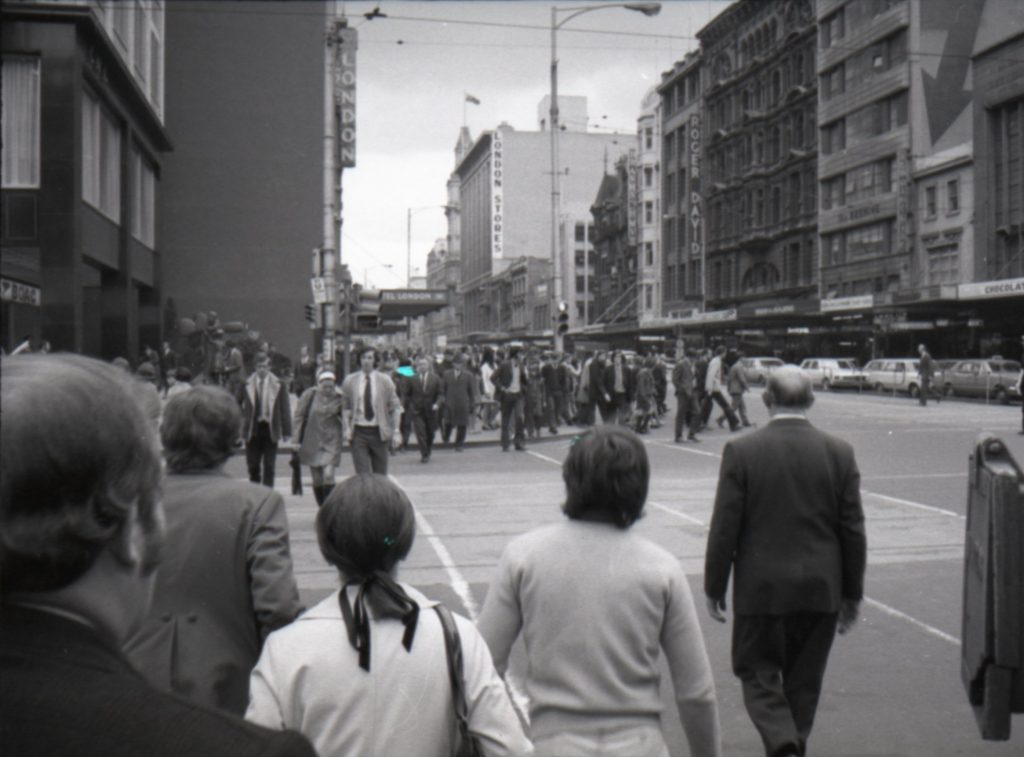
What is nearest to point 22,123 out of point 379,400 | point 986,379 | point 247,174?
point 379,400

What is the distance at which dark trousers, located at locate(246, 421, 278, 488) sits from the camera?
1361 cm

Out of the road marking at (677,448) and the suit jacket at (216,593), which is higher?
the suit jacket at (216,593)

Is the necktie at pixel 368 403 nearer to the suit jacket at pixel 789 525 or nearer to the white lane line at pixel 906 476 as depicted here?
the white lane line at pixel 906 476

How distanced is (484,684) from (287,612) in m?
1.07

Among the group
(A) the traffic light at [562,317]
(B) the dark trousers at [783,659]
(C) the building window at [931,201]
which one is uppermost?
(C) the building window at [931,201]

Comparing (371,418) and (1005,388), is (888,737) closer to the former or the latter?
(371,418)

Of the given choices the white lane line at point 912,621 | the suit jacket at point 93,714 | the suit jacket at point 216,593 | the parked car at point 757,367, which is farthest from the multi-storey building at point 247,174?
the suit jacket at point 93,714

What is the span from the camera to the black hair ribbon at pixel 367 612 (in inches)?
110

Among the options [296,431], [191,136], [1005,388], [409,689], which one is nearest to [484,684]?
[409,689]

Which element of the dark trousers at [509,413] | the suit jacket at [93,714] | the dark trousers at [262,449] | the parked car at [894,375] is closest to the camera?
the suit jacket at [93,714]

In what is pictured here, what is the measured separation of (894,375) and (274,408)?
121 feet

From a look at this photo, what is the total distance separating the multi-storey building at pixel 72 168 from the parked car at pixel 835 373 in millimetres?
30128

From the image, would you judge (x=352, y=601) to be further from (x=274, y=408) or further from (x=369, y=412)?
(x=274, y=408)

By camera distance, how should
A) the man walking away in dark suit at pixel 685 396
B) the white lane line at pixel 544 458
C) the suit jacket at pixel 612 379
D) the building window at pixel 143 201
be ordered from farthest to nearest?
1. the building window at pixel 143 201
2. the man walking away in dark suit at pixel 685 396
3. the suit jacket at pixel 612 379
4. the white lane line at pixel 544 458
